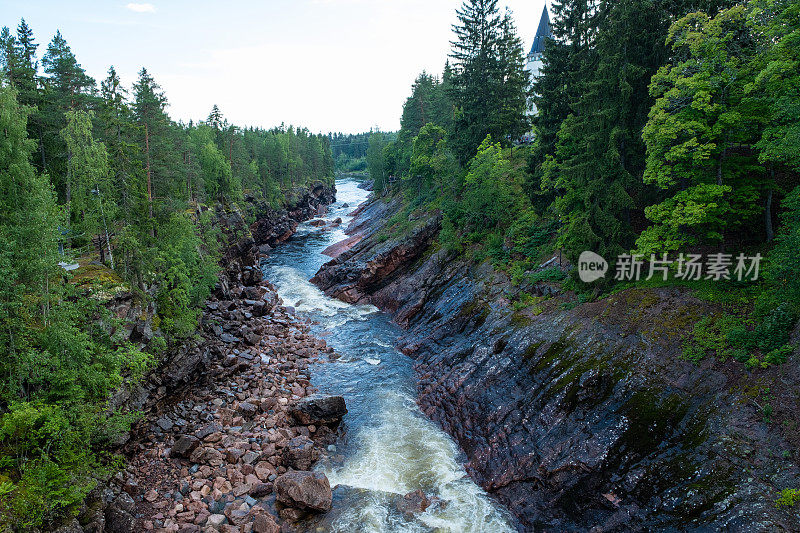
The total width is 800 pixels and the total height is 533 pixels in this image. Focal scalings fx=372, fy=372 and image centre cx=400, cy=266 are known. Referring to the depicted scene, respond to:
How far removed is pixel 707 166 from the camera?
15.7m

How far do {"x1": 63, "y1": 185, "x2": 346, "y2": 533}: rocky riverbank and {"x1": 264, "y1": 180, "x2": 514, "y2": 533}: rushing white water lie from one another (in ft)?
3.90

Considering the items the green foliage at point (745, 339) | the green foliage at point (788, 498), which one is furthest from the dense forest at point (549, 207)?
the green foliage at point (788, 498)

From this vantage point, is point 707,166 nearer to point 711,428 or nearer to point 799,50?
point 799,50

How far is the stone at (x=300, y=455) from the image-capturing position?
16.8 meters

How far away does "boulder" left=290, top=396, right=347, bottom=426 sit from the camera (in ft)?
64.7

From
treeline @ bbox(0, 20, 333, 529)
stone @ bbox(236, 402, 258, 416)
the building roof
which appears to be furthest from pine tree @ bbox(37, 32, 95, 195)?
the building roof

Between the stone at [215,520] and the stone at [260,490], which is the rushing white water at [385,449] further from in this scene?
the stone at [215,520]

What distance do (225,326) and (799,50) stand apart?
33.4m

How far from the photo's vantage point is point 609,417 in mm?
14719

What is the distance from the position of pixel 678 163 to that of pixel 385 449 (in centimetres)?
1825

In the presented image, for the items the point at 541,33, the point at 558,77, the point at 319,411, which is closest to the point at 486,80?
the point at 558,77

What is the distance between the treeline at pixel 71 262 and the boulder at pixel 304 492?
632cm

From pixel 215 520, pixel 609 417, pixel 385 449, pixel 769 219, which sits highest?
pixel 769 219

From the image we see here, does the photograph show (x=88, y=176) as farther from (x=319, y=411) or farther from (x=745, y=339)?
(x=745, y=339)
